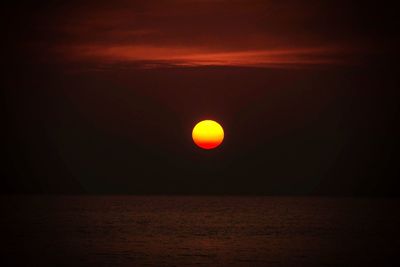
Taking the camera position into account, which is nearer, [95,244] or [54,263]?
[54,263]

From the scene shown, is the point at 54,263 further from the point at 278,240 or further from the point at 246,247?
the point at 278,240

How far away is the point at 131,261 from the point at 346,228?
53643 millimetres

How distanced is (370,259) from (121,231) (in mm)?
39362

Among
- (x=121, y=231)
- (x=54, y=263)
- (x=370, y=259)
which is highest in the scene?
(x=121, y=231)

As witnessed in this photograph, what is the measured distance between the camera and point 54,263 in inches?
2270

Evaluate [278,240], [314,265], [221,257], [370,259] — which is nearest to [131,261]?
[221,257]

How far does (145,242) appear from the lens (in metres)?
77.1

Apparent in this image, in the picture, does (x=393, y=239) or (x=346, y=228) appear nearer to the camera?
→ (x=393, y=239)

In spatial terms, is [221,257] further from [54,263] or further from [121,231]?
[121,231]

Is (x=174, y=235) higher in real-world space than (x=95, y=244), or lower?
higher

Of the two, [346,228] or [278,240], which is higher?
[346,228]

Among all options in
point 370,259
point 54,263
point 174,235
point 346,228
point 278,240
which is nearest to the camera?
point 54,263

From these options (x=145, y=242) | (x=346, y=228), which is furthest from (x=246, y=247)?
(x=346, y=228)

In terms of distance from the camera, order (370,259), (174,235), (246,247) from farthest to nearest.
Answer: (174,235)
(246,247)
(370,259)
